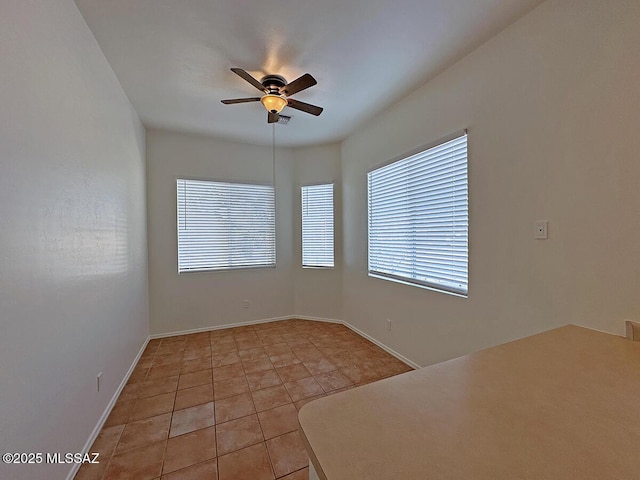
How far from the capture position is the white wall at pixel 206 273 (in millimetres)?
3689

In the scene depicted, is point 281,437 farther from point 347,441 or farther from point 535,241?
point 535,241

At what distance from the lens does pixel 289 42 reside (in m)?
2.00

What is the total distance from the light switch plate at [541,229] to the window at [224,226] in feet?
11.1

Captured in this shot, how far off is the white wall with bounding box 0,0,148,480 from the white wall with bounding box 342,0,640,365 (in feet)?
8.66

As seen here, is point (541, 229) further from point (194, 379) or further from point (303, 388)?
point (194, 379)

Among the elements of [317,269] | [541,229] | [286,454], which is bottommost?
[286,454]

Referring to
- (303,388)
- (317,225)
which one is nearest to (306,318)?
(317,225)

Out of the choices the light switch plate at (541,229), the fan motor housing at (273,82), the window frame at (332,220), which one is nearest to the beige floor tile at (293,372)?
the window frame at (332,220)

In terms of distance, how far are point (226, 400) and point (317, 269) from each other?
2391 millimetres

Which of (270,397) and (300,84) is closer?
(300,84)

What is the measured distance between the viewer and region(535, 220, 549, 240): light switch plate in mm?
1680

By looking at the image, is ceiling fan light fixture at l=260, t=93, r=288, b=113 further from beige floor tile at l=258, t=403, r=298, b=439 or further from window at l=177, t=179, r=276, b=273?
beige floor tile at l=258, t=403, r=298, b=439

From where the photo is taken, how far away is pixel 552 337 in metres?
1.31

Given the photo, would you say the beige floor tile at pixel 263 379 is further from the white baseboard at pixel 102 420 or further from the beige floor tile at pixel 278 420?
the white baseboard at pixel 102 420
